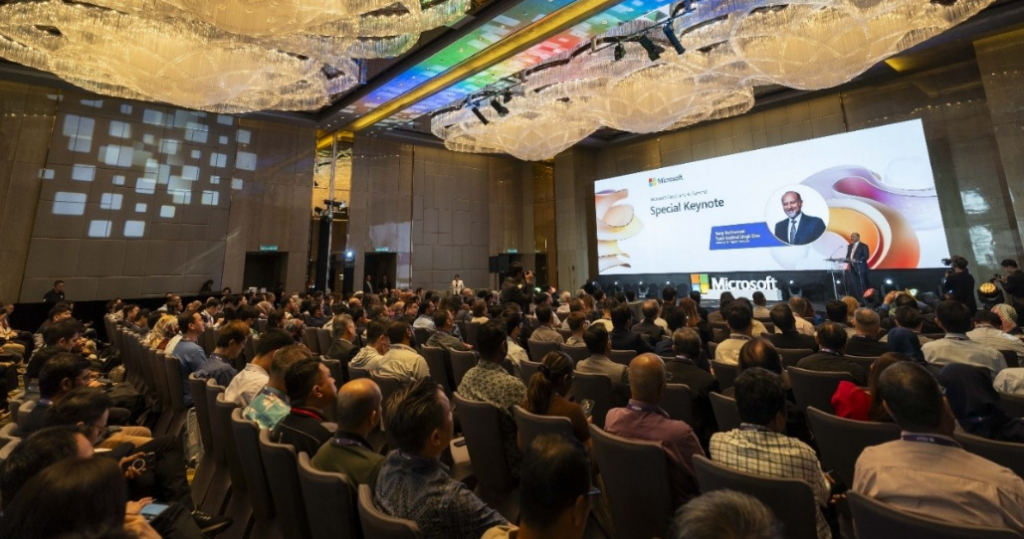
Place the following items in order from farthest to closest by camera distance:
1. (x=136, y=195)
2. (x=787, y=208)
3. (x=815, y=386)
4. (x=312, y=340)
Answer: (x=136, y=195) → (x=787, y=208) → (x=312, y=340) → (x=815, y=386)

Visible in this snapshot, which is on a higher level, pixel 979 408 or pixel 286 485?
pixel 979 408

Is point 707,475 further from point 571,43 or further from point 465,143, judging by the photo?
point 465,143

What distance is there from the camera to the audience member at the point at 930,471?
1.33 meters

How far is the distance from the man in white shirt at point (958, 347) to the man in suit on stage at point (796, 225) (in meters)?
8.55

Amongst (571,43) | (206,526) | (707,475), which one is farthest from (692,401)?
(571,43)

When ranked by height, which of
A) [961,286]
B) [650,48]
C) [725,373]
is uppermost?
[650,48]

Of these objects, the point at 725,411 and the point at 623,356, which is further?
the point at 623,356

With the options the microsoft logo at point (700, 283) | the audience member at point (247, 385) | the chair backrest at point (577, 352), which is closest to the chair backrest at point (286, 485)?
the audience member at point (247, 385)

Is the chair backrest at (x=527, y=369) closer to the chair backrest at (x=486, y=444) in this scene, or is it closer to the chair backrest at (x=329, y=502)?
the chair backrest at (x=486, y=444)

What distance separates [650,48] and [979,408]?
6.11 metres

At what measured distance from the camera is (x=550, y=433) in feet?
4.01

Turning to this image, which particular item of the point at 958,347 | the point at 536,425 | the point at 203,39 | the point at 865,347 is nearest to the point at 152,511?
the point at 536,425

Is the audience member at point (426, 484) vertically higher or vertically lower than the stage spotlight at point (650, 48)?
lower

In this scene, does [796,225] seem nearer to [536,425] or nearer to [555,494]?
[536,425]
